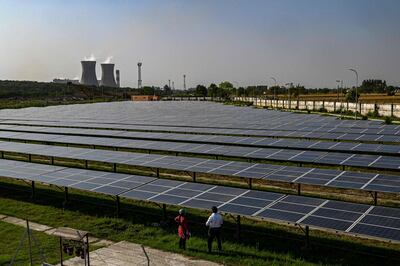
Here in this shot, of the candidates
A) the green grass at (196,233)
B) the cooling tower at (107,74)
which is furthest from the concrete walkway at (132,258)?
the cooling tower at (107,74)

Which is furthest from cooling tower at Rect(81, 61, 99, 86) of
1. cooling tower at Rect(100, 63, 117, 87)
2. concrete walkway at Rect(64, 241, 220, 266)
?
concrete walkway at Rect(64, 241, 220, 266)

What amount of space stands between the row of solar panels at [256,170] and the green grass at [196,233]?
2746mm

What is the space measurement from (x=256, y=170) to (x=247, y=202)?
5512mm

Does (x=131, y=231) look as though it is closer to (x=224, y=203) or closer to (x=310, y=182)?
(x=224, y=203)

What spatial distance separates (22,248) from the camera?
14.4 metres

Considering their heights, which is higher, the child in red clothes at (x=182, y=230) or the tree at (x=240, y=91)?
the tree at (x=240, y=91)

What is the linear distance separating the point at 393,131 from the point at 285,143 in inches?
488

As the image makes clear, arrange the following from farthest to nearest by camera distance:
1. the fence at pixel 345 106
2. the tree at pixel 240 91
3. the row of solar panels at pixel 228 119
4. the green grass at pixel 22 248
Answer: the tree at pixel 240 91, the fence at pixel 345 106, the row of solar panels at pixel 228 119, the green grass at pixel 22 248

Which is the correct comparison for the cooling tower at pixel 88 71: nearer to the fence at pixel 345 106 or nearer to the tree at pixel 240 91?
the tree at pixel 240 91

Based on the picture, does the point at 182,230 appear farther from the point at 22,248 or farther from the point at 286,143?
the point at 286,143

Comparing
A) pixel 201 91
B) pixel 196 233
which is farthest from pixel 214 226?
pixel 201 91

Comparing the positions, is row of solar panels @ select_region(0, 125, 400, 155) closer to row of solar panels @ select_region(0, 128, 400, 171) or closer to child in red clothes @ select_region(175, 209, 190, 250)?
row of solar panels @ select_region(0, 128, 400, 171)

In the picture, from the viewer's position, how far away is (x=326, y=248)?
14133 mm

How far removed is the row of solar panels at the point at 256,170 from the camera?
697 inches
